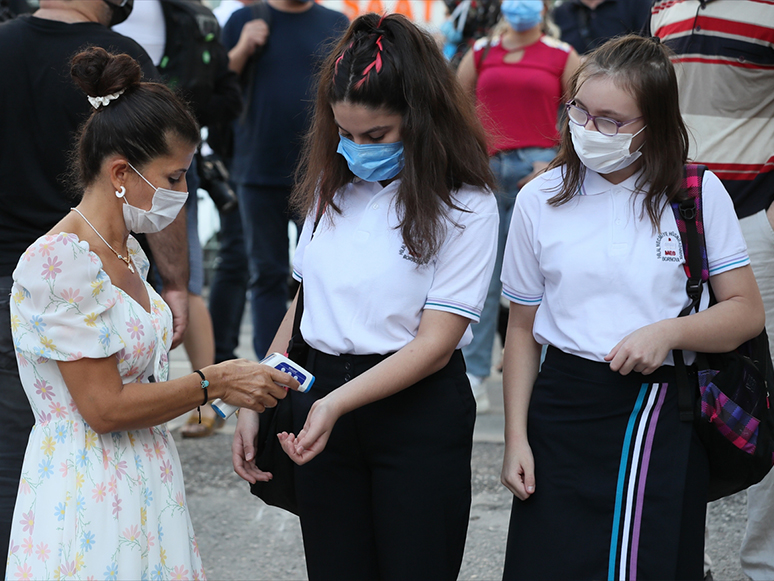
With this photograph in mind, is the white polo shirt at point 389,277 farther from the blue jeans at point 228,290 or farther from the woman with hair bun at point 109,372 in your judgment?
the blue jeans at point 228,290

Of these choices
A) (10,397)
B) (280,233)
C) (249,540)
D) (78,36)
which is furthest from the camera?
(280,233)

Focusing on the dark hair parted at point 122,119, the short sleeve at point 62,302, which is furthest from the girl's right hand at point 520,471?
the dark hair parted at point 122,119

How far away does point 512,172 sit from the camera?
483 centimetres

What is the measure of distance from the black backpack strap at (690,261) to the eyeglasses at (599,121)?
0.22 metres

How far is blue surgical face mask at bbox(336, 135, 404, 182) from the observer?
6.82 ft

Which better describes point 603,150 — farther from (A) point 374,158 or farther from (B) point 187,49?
(B) point 187,49

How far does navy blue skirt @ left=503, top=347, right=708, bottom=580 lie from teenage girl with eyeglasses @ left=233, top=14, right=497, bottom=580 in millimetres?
205

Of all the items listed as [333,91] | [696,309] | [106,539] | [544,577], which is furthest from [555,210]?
[106,539]

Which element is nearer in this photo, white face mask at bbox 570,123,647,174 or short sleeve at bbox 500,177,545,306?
white face mask at bbox 570,123,647,174

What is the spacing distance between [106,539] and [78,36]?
1.59 metres

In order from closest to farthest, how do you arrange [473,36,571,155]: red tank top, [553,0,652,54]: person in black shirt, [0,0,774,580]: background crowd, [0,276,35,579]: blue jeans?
[0,276,35,579]: blue jeans, [0,0,774,580]: background crowd, [473,36,571,155]: red tank top, [553,0,652,54]: person in black shirt

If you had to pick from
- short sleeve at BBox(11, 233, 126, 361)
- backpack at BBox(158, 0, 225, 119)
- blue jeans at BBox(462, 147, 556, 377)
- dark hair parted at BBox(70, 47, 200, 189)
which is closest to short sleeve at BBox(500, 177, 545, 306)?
dark hair parted at BBox(70, 47, 200, 189)

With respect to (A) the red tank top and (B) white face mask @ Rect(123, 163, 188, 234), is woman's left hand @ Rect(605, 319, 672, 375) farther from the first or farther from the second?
(A) the red tank top

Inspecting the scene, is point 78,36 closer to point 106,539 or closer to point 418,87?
point 418,87
